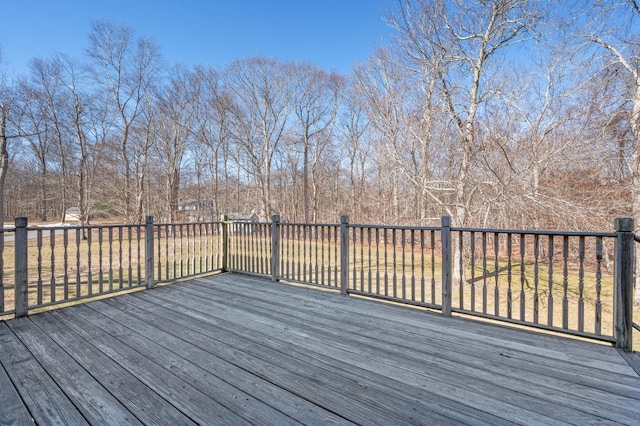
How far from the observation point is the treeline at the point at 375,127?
5297 millimetres

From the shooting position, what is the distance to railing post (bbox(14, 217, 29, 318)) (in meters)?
2.85

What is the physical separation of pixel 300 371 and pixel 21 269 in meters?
3.00

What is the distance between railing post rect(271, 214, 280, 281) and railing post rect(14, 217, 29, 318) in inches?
103

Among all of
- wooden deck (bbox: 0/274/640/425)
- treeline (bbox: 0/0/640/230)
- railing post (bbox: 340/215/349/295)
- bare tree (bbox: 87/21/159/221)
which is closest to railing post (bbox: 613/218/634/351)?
wooden deck (bbox: 0/274/640/425)

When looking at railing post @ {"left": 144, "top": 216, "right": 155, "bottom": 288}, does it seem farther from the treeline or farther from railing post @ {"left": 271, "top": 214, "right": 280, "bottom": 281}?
the treeline

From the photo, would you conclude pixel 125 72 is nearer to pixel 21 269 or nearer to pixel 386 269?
pixel 21 269

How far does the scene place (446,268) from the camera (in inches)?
116

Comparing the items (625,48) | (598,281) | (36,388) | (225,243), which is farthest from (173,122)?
(598,281)

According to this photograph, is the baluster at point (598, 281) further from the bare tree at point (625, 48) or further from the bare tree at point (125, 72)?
the bare tree at point (125, 72)

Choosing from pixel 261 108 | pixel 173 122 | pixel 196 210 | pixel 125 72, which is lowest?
pixel 196 210

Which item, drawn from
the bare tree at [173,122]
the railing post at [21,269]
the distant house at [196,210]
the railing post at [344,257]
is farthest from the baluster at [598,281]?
the distant house at [196,210]

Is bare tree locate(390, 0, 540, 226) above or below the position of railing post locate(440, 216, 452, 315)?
above

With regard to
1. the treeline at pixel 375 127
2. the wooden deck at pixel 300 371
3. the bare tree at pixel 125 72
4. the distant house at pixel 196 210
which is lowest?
the wooden deck at pixel 300 371

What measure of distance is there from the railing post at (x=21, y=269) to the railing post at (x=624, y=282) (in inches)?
198
